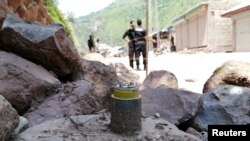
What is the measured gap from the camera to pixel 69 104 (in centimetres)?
391

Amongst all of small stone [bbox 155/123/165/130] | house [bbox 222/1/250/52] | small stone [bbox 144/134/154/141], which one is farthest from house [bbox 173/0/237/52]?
small stone [bbox 144/134/154/141]

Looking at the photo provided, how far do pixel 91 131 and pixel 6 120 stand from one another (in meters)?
0.64

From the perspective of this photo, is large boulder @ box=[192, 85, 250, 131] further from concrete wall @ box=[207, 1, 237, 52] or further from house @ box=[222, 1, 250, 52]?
concrete wall @ box=[207, 1, 237, 52]

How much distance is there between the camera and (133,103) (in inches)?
110

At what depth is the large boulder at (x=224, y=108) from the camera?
14.9ft

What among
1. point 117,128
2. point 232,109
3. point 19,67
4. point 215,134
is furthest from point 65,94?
point 232,109

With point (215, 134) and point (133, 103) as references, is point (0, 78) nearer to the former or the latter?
point (133, 103)

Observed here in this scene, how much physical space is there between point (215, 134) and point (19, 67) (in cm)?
217

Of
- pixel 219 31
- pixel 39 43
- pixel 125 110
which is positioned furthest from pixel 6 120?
pixel 219 31

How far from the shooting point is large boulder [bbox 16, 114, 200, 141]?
2770mm

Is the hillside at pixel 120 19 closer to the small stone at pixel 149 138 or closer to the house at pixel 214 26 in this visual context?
the house at pixel 214 26

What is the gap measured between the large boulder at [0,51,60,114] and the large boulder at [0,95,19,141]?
101 centimetres

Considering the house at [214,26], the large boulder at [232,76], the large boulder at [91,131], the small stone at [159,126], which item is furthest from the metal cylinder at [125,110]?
the house at [214,26]

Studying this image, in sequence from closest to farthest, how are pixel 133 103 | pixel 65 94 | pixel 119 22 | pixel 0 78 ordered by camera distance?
pixel 133 103 → pixel 0 78 → pixel 65 94 → pixel 119 22
